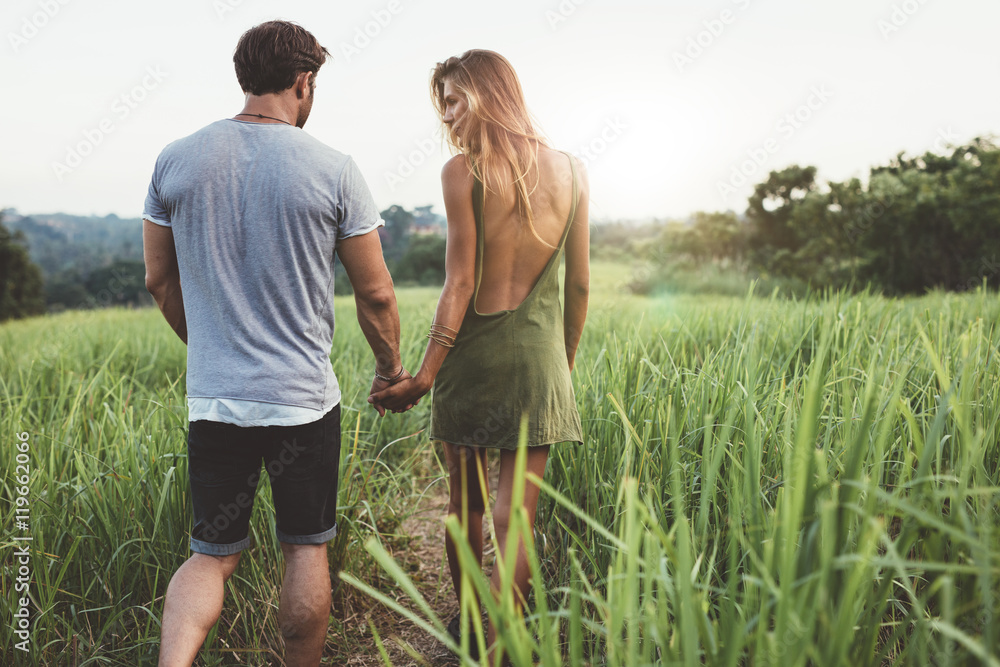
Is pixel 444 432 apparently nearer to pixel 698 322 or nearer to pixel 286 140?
pixel 286 140

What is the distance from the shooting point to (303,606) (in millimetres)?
1757

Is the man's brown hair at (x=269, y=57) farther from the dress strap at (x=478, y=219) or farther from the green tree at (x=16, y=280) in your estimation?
the green tree at (x=16, y=280)

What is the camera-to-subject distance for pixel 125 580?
6.94 feet

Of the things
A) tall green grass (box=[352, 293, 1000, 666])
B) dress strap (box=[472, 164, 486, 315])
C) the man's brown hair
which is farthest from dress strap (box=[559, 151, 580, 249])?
the man's brown hair

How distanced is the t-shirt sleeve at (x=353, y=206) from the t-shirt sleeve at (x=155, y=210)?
0.50 metres

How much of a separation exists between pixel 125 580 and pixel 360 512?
2.76 ft

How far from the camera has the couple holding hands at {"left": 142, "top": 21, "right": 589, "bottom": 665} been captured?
165cm

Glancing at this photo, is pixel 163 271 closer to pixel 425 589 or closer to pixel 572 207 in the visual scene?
pixel 572 207

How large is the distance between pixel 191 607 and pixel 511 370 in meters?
1.10

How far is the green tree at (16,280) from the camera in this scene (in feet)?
110

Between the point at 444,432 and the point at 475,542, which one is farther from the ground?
the point at 444,432

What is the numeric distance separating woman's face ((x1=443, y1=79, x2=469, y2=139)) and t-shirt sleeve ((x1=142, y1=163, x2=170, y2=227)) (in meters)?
0.89

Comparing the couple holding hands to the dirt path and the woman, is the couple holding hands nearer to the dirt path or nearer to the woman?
the woman

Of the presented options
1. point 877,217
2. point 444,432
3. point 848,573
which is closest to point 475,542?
point 444,432
